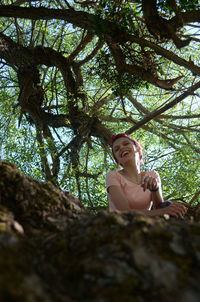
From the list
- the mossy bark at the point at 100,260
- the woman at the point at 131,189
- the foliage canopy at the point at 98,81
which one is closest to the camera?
the mossy bark at the point at 100,260

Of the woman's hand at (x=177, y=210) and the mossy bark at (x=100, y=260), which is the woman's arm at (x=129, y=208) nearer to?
the woman's hand at (x=177, y=210)

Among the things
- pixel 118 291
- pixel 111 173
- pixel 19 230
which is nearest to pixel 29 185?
pixel 19 230

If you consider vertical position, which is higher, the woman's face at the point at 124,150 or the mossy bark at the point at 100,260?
the woman's face at the point at 124,150

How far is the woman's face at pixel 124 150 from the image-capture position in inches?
123

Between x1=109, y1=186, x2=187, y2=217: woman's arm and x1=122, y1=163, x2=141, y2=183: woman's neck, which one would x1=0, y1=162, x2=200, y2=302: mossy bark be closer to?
x1=109, y1=186, x2=187, y2=217: woman's arm

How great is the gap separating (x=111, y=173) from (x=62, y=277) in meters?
2.14

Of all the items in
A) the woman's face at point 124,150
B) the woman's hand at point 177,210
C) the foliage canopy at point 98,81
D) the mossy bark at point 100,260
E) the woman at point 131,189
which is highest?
the foliage canopy at point 98,81

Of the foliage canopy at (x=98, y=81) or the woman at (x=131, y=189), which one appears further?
the foliage canopy at (x=98, y=81)

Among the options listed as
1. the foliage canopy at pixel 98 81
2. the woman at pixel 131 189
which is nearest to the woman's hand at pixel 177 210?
the woman at pixel 131 189

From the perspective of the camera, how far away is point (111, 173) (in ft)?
9.87

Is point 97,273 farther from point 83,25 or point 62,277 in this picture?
point 83,25

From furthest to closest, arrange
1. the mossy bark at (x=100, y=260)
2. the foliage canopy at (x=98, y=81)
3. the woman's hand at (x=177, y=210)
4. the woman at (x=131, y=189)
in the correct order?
the foliage canopy at (x=98, y=81), the woman at (x=131, y=189), the woman's hand at (x=177, y=210), the mossy bark at (x=100, y=260)

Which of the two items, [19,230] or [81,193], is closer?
[19,230]

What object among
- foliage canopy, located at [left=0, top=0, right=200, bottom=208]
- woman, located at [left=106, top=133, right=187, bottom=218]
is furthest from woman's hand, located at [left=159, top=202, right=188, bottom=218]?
foliage canopy, located at [left=0, top=0, right=200, bottom=208]
